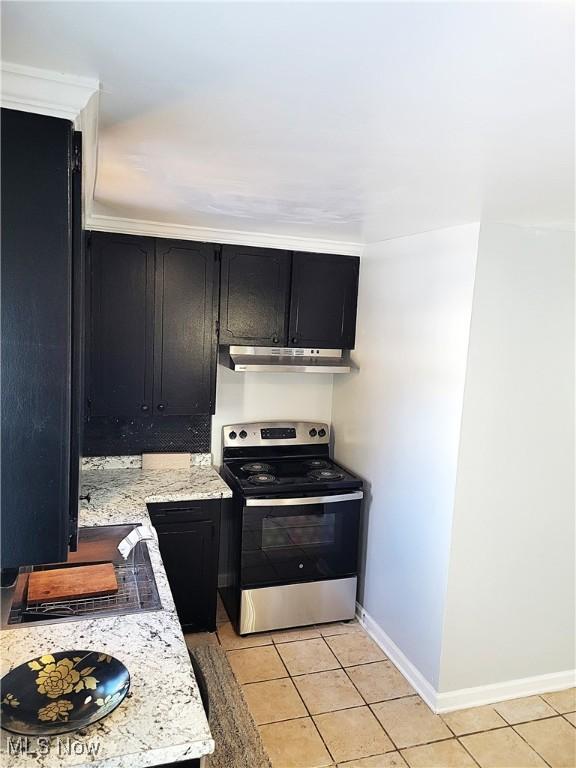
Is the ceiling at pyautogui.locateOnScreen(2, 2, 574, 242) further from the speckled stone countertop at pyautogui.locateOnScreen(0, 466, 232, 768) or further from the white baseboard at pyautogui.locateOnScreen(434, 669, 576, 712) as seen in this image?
the white baseboard at pyautogui.locateOnScreen(434, 669, 576, 712)

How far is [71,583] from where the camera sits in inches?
77.5

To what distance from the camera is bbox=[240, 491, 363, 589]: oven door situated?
10.4ft

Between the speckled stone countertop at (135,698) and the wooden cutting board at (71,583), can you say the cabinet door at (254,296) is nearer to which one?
the speckled stone countertop at (135,698)

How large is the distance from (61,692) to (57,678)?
5 cm

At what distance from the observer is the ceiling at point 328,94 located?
0.91 metres

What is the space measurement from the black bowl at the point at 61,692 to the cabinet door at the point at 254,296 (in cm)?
213

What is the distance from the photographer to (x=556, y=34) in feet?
2.99

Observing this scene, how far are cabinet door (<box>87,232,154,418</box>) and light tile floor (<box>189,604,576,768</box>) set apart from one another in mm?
1462

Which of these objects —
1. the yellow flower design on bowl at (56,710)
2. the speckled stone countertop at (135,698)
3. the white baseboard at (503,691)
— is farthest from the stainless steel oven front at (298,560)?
the yellow flower design on bowl at (56,710)

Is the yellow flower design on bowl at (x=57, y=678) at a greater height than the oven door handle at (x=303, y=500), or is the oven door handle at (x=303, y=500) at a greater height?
the yellow flower design on bowl at (x=57, y=678)

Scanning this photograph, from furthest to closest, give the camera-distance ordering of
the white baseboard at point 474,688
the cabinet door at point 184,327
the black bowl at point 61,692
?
the cabinet door at point 184,327 < the white baseboard at point 474,688 < the black bowl at point 61,692

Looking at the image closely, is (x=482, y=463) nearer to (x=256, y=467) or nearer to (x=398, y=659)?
(x=398, y=659)

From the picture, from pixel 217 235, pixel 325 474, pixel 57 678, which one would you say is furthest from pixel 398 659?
pixel 217 235

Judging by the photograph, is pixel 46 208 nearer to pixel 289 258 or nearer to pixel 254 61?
pixel 254 61
